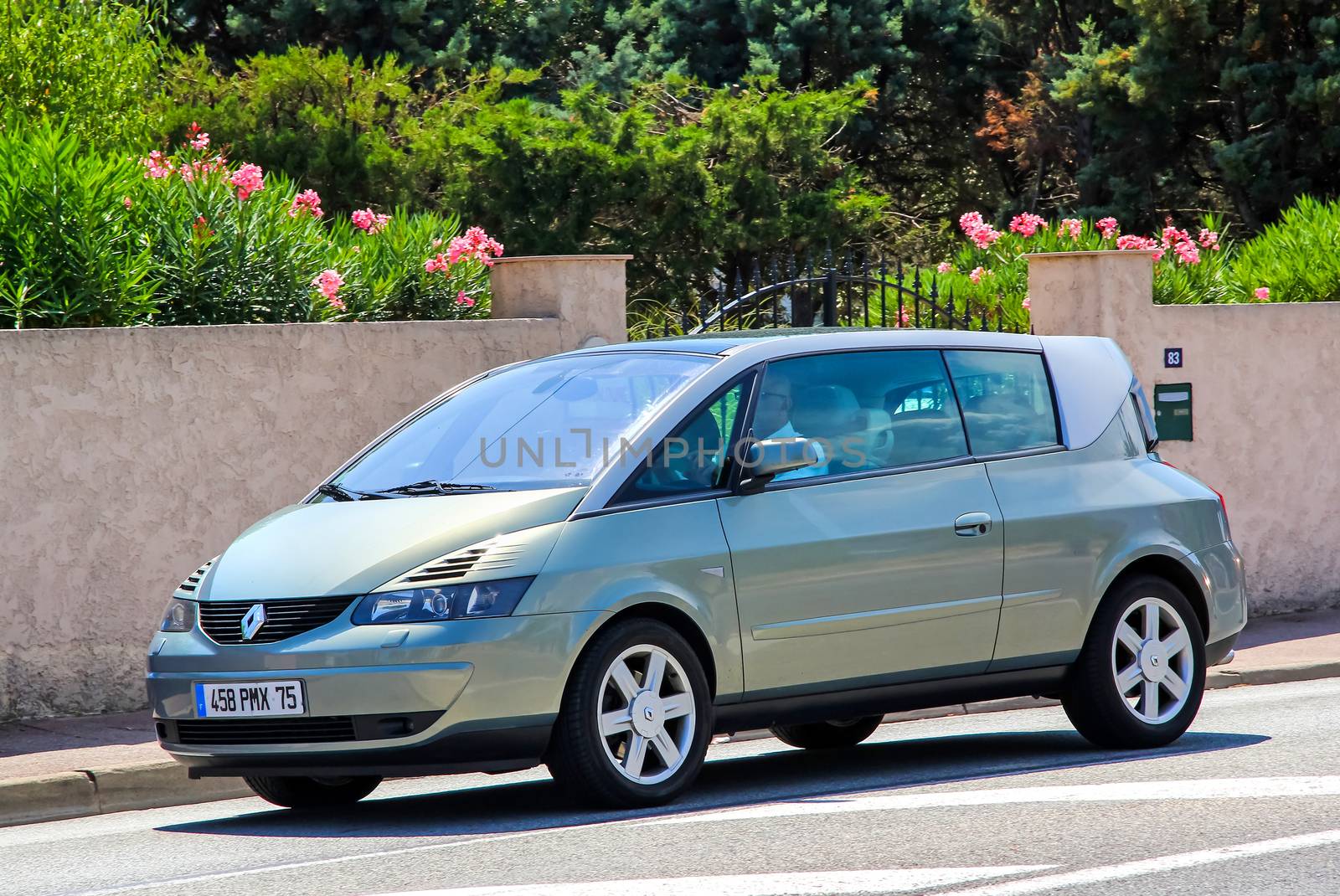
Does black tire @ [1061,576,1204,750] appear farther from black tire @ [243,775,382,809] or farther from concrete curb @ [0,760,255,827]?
concrete curb @ [0,760,255,827]

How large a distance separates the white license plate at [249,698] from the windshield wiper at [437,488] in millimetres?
973

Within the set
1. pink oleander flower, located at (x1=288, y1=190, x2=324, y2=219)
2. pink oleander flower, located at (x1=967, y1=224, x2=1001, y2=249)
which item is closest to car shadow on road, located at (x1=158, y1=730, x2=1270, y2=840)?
pink oleander flower, located at (x1=288, y1=190, x2=324, y2=219)

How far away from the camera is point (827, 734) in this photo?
28.4 feet

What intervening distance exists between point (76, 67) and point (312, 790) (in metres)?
14.3

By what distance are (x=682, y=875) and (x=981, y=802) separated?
1599mm

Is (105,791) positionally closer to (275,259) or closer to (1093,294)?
(275,259)

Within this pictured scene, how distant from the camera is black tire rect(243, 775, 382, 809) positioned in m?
7.22

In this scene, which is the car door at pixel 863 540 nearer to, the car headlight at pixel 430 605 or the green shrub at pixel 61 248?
the car headlight at pixel 430 605

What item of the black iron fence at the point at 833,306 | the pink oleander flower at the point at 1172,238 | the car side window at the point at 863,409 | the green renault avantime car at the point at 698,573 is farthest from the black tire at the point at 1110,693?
the pink oleander flower at the point at 1172,238

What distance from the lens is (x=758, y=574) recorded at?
6.82m

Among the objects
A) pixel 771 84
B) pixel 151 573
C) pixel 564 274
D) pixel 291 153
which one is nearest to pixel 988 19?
pixel 771 84

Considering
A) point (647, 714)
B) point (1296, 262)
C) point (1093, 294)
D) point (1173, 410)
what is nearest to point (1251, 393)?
point (1173, 410)

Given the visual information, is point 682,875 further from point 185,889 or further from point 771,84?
point 771,84

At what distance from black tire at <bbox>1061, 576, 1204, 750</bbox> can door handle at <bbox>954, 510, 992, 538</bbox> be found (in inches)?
29.4
